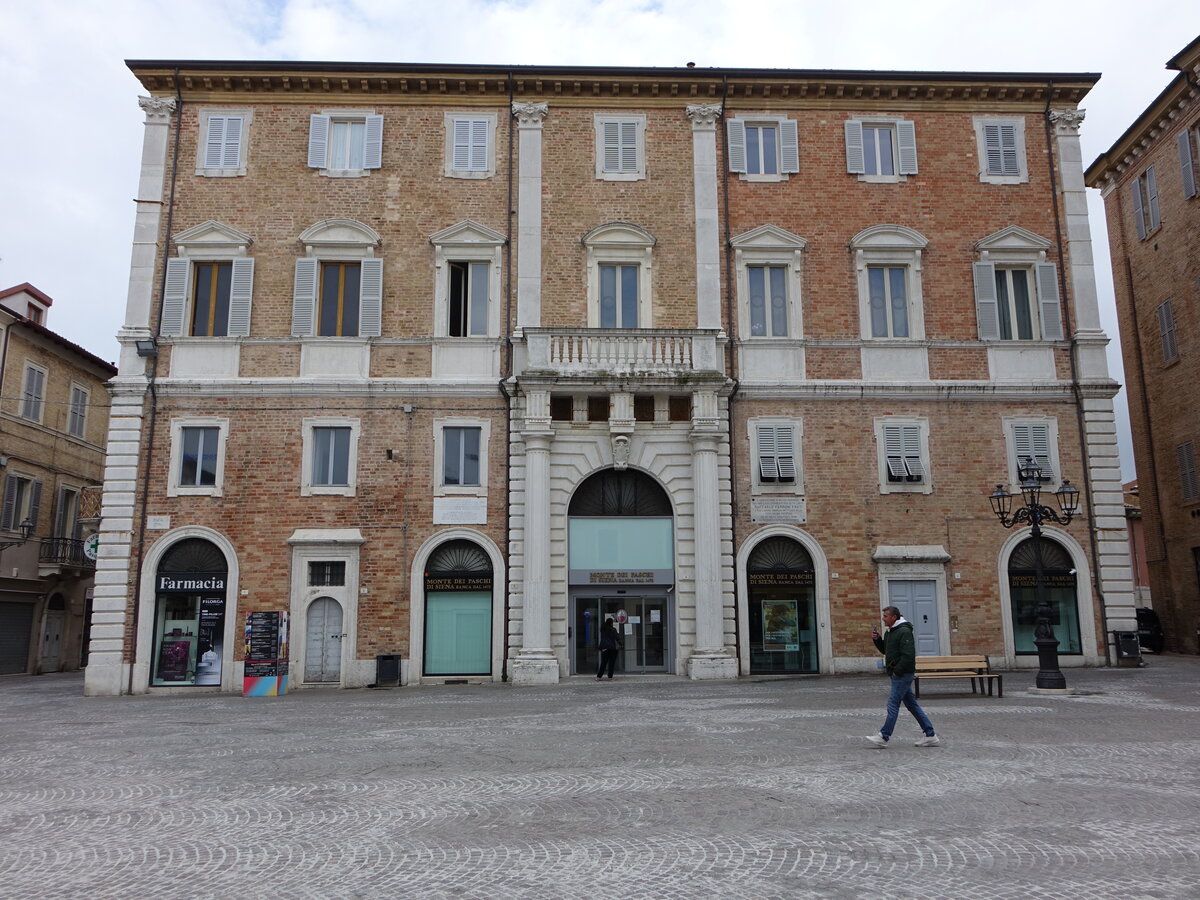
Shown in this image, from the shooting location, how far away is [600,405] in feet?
75.8

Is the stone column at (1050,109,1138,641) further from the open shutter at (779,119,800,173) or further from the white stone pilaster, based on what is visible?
the white stone pilaster

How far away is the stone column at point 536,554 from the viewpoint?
21.5 m

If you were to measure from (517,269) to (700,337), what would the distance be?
15.9 feet

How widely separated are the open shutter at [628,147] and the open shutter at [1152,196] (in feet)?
59.3

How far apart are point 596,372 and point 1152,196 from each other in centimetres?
2102

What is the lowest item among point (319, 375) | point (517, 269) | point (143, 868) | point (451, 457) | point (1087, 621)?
point (143, 868)

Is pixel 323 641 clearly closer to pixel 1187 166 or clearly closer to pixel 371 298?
pixel 371 298

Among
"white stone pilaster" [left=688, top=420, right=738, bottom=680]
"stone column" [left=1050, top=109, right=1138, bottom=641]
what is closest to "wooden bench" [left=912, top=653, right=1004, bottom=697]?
"white stone pilaster" [left=688, top=420, right=738, bottom=680]

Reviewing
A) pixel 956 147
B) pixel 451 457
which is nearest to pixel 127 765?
pixel 451 457

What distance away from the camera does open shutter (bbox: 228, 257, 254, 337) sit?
23359 mm

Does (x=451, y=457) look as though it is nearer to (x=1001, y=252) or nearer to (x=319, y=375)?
(x=319, y=375)

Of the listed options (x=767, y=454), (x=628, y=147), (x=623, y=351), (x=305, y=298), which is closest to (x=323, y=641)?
(x=305, y=298)

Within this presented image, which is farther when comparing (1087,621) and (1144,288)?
(1144,288)

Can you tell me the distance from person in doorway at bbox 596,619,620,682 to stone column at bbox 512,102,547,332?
7.43m
